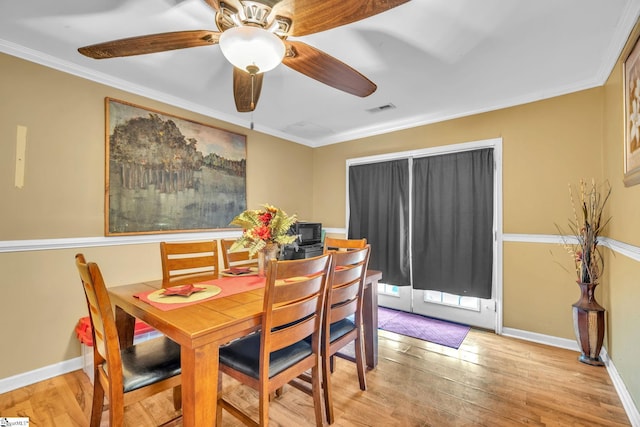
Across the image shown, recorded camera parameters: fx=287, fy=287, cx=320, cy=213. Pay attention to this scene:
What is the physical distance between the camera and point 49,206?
2.27m

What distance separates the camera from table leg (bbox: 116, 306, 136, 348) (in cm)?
175

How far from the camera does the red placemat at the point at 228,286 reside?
1.41 m

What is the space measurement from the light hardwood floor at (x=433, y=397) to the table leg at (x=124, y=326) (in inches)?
18.8

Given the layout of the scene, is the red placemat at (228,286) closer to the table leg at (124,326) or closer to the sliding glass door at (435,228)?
the table leg at (124,326)

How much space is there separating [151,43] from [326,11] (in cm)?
91

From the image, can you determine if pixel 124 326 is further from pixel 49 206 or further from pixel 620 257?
pixel 620 257

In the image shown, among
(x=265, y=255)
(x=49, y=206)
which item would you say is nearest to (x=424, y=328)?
(x=265, y=255)

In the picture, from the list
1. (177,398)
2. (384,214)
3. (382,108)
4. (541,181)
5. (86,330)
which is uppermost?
(382,108)

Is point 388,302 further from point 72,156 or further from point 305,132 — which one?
point 72,156

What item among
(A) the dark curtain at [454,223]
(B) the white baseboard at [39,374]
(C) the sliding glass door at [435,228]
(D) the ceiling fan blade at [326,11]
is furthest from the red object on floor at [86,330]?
(A) the dark curtain at [454,223]

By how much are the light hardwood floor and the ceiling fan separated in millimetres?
1951

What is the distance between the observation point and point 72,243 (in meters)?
2.36

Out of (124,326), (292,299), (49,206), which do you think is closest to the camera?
(292,299)

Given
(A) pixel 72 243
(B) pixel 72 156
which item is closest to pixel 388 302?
(A) pixel 72 243
